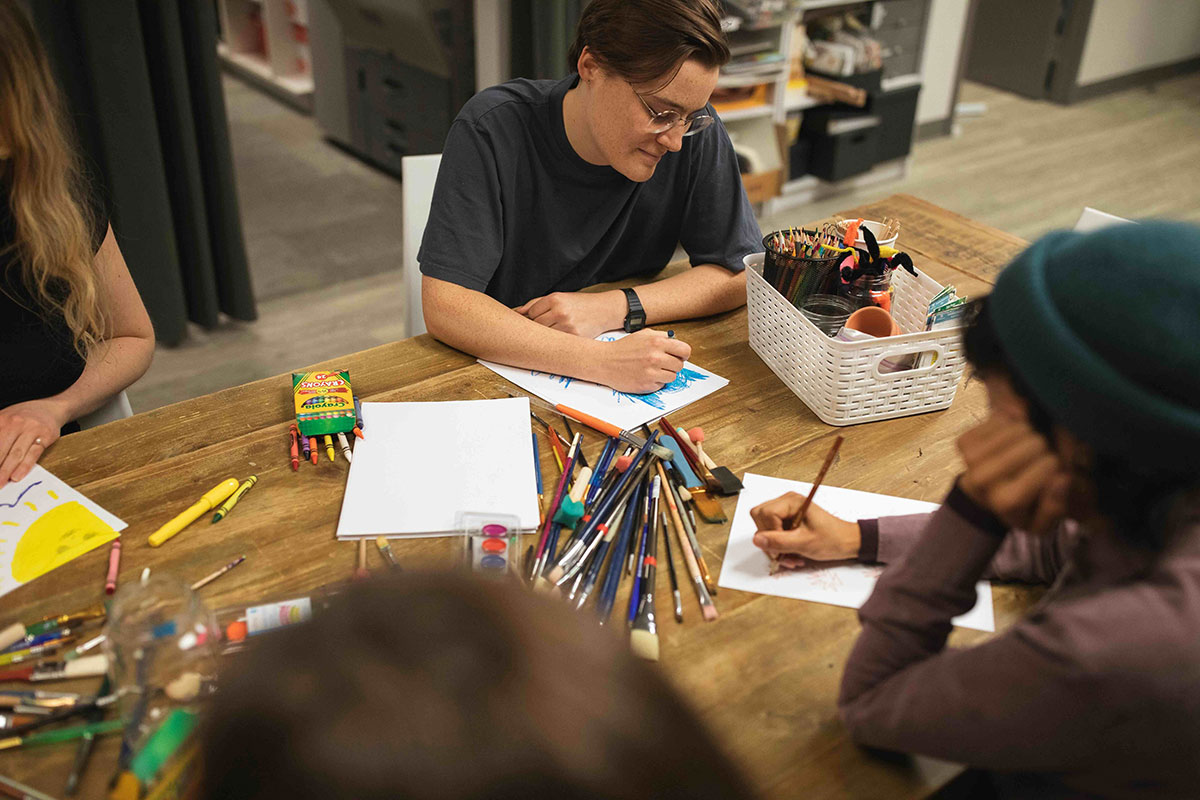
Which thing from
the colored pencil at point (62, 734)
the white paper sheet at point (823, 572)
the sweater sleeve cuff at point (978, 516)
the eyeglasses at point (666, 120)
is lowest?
the white paper sheet at point (823, 572)

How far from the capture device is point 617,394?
1311 millimetres

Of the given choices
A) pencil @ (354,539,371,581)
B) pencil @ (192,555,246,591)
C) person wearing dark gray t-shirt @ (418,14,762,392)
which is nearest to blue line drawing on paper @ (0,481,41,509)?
pencil @ (192,555,246,591)

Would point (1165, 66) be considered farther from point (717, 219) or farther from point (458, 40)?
point (717, 219)

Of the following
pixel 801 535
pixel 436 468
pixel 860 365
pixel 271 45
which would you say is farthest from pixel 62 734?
pixel 271 45

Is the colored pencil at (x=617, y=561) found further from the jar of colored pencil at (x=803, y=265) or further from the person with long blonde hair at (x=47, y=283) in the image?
the person with long blonde hair at (x=47, y=283)

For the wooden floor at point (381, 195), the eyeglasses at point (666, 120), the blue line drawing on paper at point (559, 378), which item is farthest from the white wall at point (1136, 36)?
the blue line drawing on paper at point (559, 378)

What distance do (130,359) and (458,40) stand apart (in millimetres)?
2481

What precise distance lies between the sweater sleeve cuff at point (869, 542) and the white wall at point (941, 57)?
366cm

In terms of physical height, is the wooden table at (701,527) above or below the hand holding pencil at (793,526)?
below

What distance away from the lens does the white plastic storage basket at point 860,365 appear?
1.20 m

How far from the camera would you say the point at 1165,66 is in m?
5.70

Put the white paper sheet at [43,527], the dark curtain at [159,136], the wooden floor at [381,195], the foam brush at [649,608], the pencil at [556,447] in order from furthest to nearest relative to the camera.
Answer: the wooden floor at [381,195] → the dark curtain at [159,136] → the pencil at [556,447] → the white paper sheet at [43,527] → the foam brush at [649,608]

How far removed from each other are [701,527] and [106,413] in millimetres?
1004

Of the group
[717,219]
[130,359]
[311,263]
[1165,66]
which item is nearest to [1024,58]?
[1165,66]
